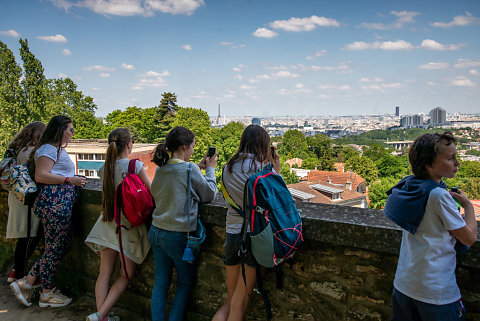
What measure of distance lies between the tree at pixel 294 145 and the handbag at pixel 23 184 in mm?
80864

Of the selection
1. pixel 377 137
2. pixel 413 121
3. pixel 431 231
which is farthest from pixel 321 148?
pixel 413 121

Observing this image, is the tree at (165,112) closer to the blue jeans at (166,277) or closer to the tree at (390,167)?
the tree at (390,167)

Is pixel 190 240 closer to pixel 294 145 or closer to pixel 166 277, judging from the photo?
pixel 166 277

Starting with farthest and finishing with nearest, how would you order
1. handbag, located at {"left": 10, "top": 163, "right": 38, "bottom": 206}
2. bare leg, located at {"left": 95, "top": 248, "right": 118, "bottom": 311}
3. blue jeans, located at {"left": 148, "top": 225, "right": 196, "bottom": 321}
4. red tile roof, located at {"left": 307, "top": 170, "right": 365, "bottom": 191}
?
red tile roof, located at {"left": 307, "top": 170, "right": 365, "bottom": 191} → handbag, located at {"left": 10, "top": 163, "right": 38, "bottom": 206} → bare leg, located at {"left": 95, "top": 248, "right": 118, "bottom": 311} → blue jeans, located at {"left": 148, "top": 225, "right": 196, "bottom": 321}

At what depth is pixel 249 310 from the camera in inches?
88.8

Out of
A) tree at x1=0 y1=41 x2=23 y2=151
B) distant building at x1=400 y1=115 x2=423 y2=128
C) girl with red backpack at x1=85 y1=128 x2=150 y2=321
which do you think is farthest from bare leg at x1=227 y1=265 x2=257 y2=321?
distant building at x1=400 y1=115 x2=423 y2=128

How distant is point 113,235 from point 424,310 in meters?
1.86

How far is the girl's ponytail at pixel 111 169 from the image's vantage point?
238 centimetres

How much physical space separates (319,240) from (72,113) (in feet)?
137

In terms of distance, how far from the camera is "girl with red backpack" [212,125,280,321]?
193cm

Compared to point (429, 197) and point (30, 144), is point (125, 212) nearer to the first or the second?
point (30, 144)

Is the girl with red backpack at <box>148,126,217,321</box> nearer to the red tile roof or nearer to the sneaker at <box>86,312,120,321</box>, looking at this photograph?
the sneaker at <box>86,312,120,321</box>

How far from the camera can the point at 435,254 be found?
1452 millimetres

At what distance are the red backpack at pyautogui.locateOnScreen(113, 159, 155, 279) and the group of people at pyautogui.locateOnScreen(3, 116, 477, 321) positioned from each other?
0.06 metres
